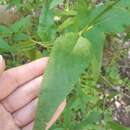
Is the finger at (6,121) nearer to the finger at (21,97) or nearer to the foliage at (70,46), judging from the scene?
the finger at (21,97)

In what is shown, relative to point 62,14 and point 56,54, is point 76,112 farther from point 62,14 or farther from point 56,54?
point 56,54

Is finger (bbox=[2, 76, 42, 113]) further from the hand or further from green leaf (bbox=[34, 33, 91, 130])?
green leaf (bbox=[34, 33, 91, 130])

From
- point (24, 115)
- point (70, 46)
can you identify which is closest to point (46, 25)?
point (24, 115)

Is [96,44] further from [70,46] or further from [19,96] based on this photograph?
[19,96]

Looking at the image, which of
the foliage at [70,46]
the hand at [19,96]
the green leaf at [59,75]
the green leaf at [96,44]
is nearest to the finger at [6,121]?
the hand at [19,96]

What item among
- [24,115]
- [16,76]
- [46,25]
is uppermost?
[46,25]

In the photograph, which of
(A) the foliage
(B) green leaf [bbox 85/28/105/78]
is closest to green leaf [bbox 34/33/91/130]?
(A) the foliage
